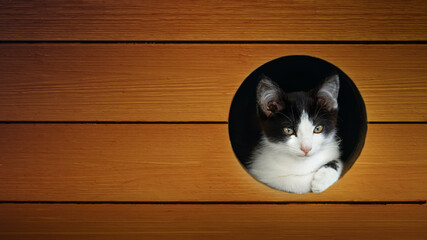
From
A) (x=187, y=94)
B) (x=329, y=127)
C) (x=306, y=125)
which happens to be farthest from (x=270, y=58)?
(x=329, y=127)

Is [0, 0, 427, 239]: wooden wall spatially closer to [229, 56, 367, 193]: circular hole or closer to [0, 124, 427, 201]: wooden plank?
[0, 124, 427, 201]: wooden plank

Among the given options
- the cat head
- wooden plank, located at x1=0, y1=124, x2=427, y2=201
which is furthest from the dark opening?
wooden plank, located at x1=0, y1=124, x2=427, y2=201

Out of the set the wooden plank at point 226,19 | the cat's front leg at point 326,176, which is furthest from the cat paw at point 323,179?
the wooden plank at point 226,19

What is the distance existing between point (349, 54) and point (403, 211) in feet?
1.54

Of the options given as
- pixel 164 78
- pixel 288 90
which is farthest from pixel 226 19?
pixel 288 90

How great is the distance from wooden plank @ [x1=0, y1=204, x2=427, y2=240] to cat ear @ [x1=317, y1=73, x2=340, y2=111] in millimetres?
432

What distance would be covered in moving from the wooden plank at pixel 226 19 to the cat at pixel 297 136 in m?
0.25

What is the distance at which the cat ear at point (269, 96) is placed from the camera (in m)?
1.19

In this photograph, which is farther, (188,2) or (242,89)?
(242,89)

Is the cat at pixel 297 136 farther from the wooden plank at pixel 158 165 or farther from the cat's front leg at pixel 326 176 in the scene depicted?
the wooden plank at pixel 158 165

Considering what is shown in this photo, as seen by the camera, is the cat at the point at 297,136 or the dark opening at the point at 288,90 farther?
the dark opening at the point at 288,90

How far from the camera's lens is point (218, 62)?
0.93m

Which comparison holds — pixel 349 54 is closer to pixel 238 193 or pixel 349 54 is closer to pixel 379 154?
pixel 379 154

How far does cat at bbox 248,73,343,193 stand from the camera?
1.17m
